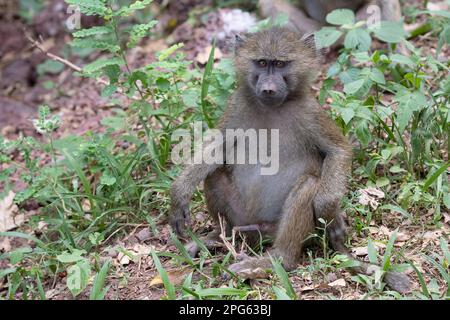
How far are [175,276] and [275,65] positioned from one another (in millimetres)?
1553

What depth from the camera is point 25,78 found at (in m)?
9.31

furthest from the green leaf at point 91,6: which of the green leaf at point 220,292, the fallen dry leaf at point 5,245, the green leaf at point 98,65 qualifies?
the green leaf at point 220,292

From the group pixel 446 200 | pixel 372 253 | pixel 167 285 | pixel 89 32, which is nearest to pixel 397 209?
pixel 446 200

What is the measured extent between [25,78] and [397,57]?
522 centimetres

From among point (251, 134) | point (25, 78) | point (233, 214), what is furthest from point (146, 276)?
point (25, 78)

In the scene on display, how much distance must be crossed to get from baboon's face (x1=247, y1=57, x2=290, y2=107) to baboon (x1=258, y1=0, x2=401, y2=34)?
8.54ft

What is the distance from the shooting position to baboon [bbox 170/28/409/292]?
→ 473cm

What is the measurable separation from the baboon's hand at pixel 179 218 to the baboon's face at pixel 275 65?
922 mm

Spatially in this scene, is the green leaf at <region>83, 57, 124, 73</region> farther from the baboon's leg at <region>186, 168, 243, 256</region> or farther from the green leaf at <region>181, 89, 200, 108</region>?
the baboon's leg at <region>186, 168, 243, 256</region>

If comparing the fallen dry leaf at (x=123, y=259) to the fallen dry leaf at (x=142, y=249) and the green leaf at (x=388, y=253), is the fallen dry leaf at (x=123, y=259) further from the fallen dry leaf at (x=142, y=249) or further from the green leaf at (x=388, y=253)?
the green leaf at (x=388, y=253)

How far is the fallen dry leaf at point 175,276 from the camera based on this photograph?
188 inches

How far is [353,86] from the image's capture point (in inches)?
220

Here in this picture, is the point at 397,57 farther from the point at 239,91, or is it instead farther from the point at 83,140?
the point at 83,140
